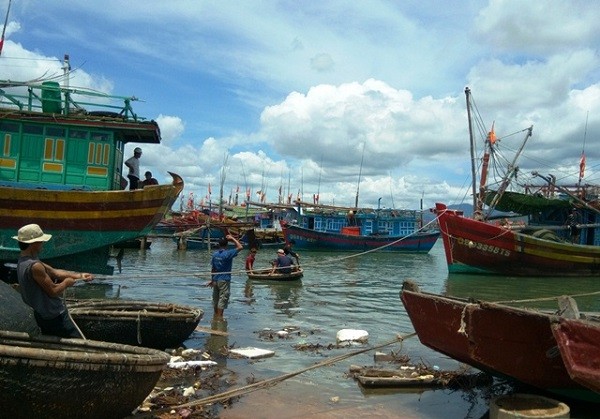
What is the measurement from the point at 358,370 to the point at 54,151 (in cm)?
1048

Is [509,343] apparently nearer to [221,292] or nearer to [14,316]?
[14,316]

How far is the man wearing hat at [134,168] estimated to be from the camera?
14703 millimetres

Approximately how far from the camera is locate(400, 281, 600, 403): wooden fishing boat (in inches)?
222

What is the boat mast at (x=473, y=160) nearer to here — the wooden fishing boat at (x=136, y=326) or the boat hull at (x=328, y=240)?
the boat hull at (x=328, y=240)

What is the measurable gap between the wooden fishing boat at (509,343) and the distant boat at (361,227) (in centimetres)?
3594

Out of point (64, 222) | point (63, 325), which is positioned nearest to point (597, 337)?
point (63, 325)

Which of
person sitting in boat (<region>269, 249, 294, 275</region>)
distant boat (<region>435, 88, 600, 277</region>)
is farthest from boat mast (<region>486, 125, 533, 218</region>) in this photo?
person sitting in boat (<region>269, 249, 294, 275</region>)

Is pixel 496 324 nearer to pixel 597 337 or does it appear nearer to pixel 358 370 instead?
pixel 597 337

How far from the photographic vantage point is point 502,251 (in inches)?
995

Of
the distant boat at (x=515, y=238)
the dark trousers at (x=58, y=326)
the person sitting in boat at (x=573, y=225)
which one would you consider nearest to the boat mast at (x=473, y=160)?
the distant boat at (x=515, y=238)

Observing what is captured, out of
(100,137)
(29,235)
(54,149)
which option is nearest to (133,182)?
(100,137)

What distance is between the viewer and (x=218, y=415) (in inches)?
224

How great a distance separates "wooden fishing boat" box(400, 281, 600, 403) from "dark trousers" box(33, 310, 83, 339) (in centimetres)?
386

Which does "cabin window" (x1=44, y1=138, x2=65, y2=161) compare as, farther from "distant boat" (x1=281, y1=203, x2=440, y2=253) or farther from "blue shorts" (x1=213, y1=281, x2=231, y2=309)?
"distant boat" (x1=281, y1=203, x2=440, y2=253)
